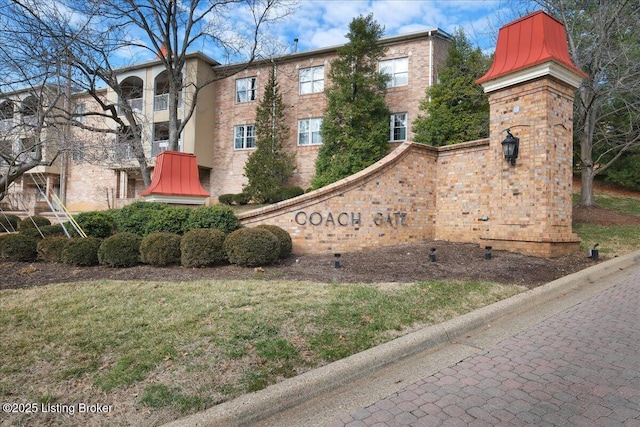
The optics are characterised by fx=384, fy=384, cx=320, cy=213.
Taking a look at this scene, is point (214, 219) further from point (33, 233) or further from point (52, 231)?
point (52, 231)

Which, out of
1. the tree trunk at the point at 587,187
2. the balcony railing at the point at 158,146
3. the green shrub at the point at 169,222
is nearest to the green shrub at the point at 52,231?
the green shrub at the point at 169,222

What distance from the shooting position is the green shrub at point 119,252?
741 centimetres

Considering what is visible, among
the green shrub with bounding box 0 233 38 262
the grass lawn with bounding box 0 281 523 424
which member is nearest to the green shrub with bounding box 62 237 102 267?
the green shrub with bounding box 0 233 38 262

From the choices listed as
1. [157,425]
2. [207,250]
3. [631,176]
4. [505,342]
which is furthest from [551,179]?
[631,176]

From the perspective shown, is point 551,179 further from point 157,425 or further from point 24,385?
point 24,385

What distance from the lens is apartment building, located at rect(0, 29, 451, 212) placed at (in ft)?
64.6

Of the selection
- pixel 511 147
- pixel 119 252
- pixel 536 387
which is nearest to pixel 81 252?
pixel 119 252

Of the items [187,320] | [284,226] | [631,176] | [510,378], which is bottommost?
[510,378]

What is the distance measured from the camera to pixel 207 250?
726 centimetres

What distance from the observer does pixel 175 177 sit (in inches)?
409

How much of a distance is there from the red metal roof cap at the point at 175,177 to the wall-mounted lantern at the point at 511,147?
24.8ft

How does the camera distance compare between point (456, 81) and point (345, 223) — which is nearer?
point (345, 223)

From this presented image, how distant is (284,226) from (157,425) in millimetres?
6700

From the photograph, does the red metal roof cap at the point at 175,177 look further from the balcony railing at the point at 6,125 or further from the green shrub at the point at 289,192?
the green shrub at the point at 289,192
